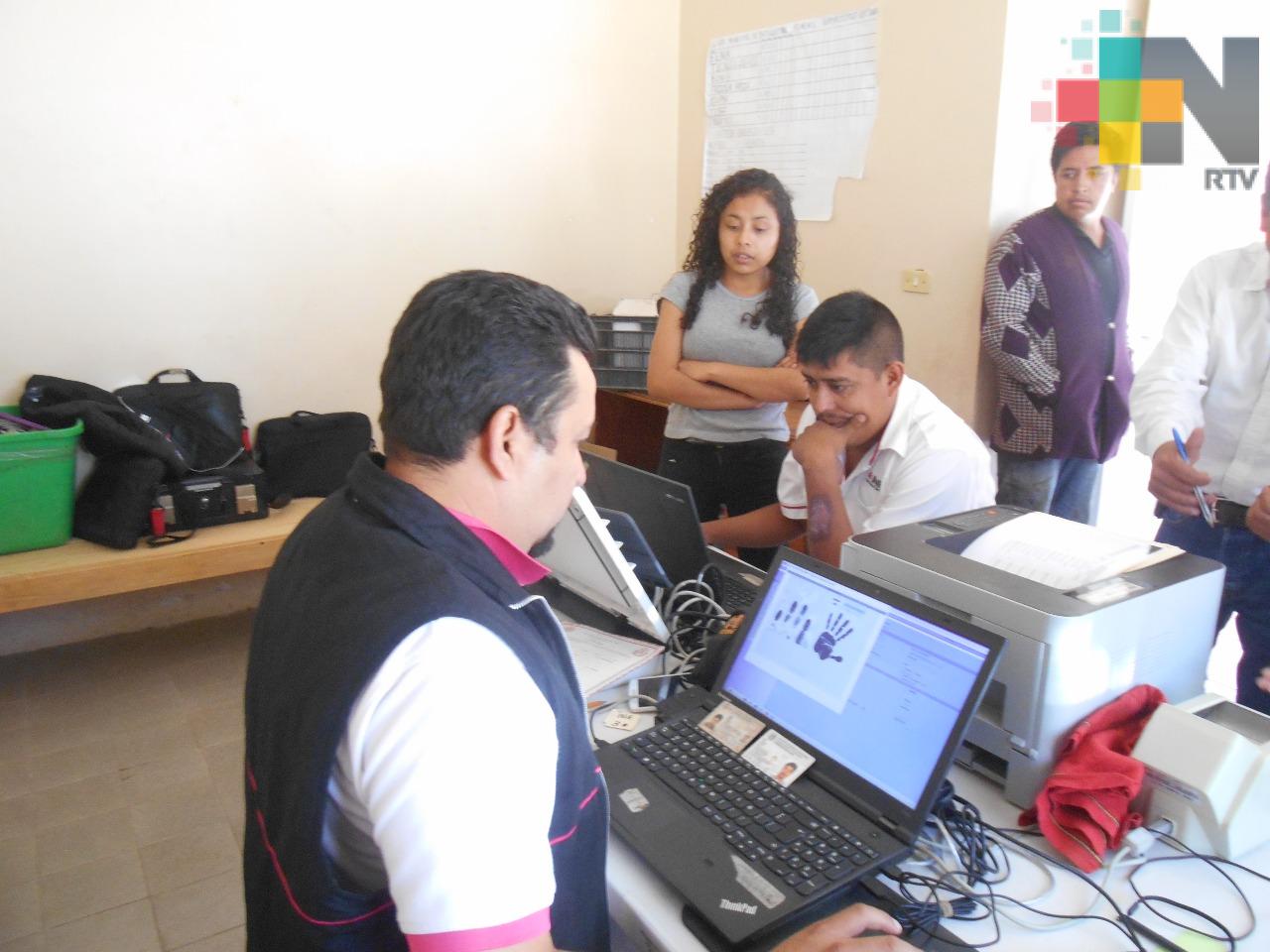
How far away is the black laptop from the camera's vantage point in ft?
3.10

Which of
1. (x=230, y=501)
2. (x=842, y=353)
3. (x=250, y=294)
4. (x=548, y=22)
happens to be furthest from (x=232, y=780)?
(x=548, y=22)

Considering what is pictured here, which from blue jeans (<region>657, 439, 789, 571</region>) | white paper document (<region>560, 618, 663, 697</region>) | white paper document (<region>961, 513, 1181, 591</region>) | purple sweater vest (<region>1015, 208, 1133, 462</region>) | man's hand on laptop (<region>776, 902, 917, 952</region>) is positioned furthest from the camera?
purple sweater vest (<region>1015, 208, 1133, 462</region>)

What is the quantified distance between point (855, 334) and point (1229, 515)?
86cm

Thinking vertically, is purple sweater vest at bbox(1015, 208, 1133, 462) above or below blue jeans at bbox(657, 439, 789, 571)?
above

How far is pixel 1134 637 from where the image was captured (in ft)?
3.68

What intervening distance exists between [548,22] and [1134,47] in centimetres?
217

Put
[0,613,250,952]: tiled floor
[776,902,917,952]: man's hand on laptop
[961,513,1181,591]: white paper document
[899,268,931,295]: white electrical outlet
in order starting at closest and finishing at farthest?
[776,902,917,952]: man's hand on laptop < [961,513,1181,591]: white paper document < [0,613,250,952]: tiled floor < [899,268,931,295]: white electrical outlet

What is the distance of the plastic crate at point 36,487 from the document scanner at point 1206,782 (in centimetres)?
281

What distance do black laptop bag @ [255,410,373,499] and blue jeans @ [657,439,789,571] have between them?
4.35 feet

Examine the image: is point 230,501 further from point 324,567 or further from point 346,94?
point 324,567

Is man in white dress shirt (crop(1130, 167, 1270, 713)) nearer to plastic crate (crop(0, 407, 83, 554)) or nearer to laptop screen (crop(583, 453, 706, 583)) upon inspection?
laptop screen (crop(583, 453, 706, 583))

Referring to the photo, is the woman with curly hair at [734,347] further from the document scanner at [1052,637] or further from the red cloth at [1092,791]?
the red cloth at [1092,791]

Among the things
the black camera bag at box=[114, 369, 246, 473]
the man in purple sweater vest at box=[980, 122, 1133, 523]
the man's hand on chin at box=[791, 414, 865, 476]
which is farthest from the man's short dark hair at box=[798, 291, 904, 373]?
the black camera bag at box=[114, 369, 246, 473]

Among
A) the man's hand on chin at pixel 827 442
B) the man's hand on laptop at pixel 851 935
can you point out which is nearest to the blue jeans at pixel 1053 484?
the man's hand on chin at pixel 827 442
